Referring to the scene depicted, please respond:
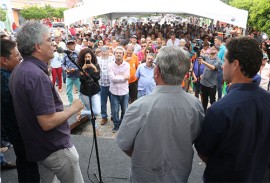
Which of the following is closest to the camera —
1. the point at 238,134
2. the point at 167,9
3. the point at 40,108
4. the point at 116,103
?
the point at 238,134

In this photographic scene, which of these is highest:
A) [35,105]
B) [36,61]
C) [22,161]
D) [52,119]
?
[36,61]

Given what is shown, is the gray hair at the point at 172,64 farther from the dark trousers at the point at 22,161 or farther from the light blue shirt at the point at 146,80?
the light blue shirt at the point at 146,80

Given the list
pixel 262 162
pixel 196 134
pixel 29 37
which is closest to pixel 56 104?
pixel 29 37

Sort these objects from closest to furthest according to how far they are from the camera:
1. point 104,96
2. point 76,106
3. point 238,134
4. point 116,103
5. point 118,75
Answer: point 238,134
point 76,106
point 118,75
point 116,103
point 104,96

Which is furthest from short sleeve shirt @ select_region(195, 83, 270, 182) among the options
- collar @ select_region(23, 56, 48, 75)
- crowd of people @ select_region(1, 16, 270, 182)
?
collar @ select_region(23, 56, 48, 75)

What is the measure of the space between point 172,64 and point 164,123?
36cm

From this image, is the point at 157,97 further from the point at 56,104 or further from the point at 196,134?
the point at 56,104

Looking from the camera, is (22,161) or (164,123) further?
(22,161)

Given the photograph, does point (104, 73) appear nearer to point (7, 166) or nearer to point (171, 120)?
point (7, 166)

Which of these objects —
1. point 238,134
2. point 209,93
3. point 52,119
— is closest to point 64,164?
point 52,119

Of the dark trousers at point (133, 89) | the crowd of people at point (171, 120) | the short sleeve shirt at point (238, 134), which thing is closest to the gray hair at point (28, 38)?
the crowd of people at point (171, 120)

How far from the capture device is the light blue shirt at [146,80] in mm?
4527

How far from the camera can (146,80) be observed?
4543mm

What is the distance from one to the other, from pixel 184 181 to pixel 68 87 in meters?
4.49
